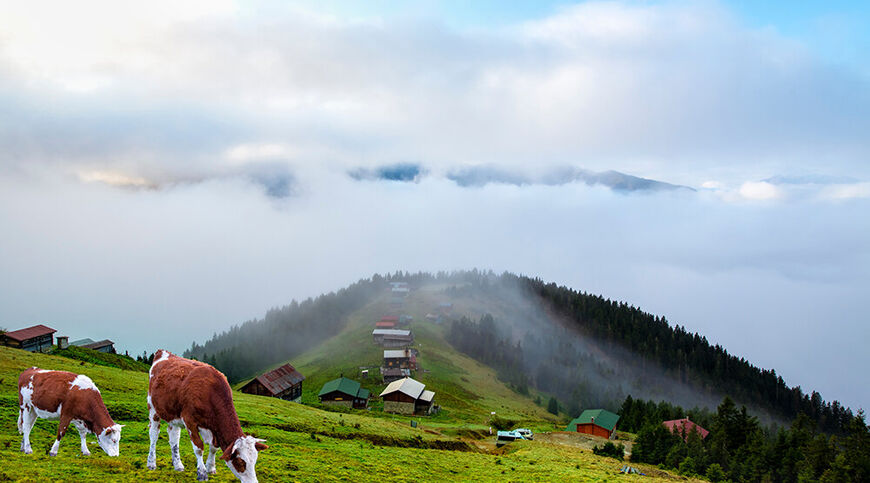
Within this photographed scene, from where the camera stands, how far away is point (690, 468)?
67.7m

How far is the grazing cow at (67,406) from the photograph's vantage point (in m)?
22.2

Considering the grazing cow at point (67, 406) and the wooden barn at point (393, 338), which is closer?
the grazing cow at point (67, 406)

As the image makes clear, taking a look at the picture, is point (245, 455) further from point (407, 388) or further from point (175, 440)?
point (407, 388)

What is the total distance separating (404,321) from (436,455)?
14887cm

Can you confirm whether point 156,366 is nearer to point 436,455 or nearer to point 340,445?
point 340,445

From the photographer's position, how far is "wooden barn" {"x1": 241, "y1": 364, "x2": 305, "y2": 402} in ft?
347

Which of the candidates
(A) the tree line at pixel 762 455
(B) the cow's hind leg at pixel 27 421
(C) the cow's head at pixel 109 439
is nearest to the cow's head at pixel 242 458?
(C) the cow's head at pixel 109 439

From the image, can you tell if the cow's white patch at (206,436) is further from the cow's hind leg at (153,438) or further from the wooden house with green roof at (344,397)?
the wooden house with green roof at (344,397)

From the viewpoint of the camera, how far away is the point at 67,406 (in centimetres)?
2225

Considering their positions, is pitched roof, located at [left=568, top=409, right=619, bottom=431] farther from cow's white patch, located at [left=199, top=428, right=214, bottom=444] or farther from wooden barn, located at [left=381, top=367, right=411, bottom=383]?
cow's white patch, located at [left=199, top=428, right=214, bottom=444]

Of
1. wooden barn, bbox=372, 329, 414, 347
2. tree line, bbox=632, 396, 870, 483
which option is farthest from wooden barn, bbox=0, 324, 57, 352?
tree line, bbox=632, 396, 870, 483

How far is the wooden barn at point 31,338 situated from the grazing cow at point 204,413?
10080cm

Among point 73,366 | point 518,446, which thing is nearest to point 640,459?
point 518,446

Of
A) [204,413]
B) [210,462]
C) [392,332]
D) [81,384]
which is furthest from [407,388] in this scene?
[204,413]
